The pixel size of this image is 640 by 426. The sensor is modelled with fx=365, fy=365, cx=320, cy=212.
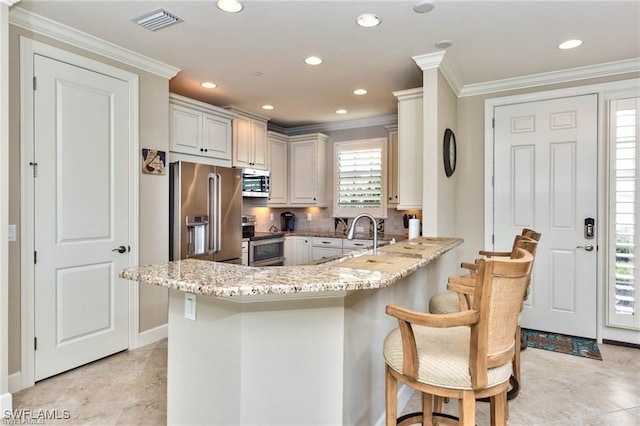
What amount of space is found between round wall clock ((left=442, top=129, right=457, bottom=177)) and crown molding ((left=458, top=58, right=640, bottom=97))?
1.92 feet

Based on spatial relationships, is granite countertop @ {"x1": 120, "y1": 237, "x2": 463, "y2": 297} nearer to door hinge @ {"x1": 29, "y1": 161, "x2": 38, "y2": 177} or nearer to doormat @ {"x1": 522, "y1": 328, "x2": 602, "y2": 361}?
door hinge @ {"x1": 29, "y1": 161, "x2": 38, "y2": 177}

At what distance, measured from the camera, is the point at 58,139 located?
2.70 metres

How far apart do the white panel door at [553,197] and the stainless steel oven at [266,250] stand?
281 centimetres

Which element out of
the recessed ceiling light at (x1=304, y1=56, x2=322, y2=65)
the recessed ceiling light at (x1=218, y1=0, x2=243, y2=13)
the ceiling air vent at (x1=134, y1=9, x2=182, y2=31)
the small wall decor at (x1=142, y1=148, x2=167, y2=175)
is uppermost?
the recessed ceiling light at (x1=304, y1=56, x2=322, y2=65)

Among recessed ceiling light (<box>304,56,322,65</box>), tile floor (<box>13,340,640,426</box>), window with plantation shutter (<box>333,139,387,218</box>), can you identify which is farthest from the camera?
window with plantation shutter (<box>333,139,387,218</box>)

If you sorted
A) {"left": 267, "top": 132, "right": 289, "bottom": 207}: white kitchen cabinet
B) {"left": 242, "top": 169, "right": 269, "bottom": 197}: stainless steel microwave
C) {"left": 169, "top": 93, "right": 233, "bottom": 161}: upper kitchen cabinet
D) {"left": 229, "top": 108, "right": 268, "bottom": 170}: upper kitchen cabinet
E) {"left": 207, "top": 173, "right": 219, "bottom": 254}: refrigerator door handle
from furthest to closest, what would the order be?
{"left": 267, "top": 132, "right": 289, "bottom": 207}: white kitchen cabinet
{"left": 242, "top": 169, "right": 269, "bottom": 197}: stainless steel microwave
{"left": 229, "top": 108, "right": 268, "bottom": 170}: upper kitchen cabinet
{"left": 207, "top": 173, "right": 219, "bottom": 254}: refrigerator door handle
{"left": 169, "top": 93, "right": 233, "bottom": 161}: upper kitchen cabinet

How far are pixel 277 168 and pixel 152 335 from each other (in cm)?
293

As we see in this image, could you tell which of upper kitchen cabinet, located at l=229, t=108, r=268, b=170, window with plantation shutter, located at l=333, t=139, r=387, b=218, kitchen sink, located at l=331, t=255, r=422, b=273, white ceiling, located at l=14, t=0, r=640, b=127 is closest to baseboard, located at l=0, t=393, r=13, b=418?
kitchen sink, located at l=331, t=255, r=422, b=273

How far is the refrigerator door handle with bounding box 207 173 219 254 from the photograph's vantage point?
3.87m

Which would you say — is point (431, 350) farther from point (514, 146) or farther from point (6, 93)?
point (514, 146)

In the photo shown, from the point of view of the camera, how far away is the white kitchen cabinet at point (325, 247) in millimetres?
5004

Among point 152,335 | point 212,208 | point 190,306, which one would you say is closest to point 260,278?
point 190,306

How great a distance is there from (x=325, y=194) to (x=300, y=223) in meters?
0.72

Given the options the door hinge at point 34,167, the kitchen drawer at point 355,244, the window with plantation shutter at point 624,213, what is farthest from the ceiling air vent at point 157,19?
the window with plantation shutter at point 624,213
